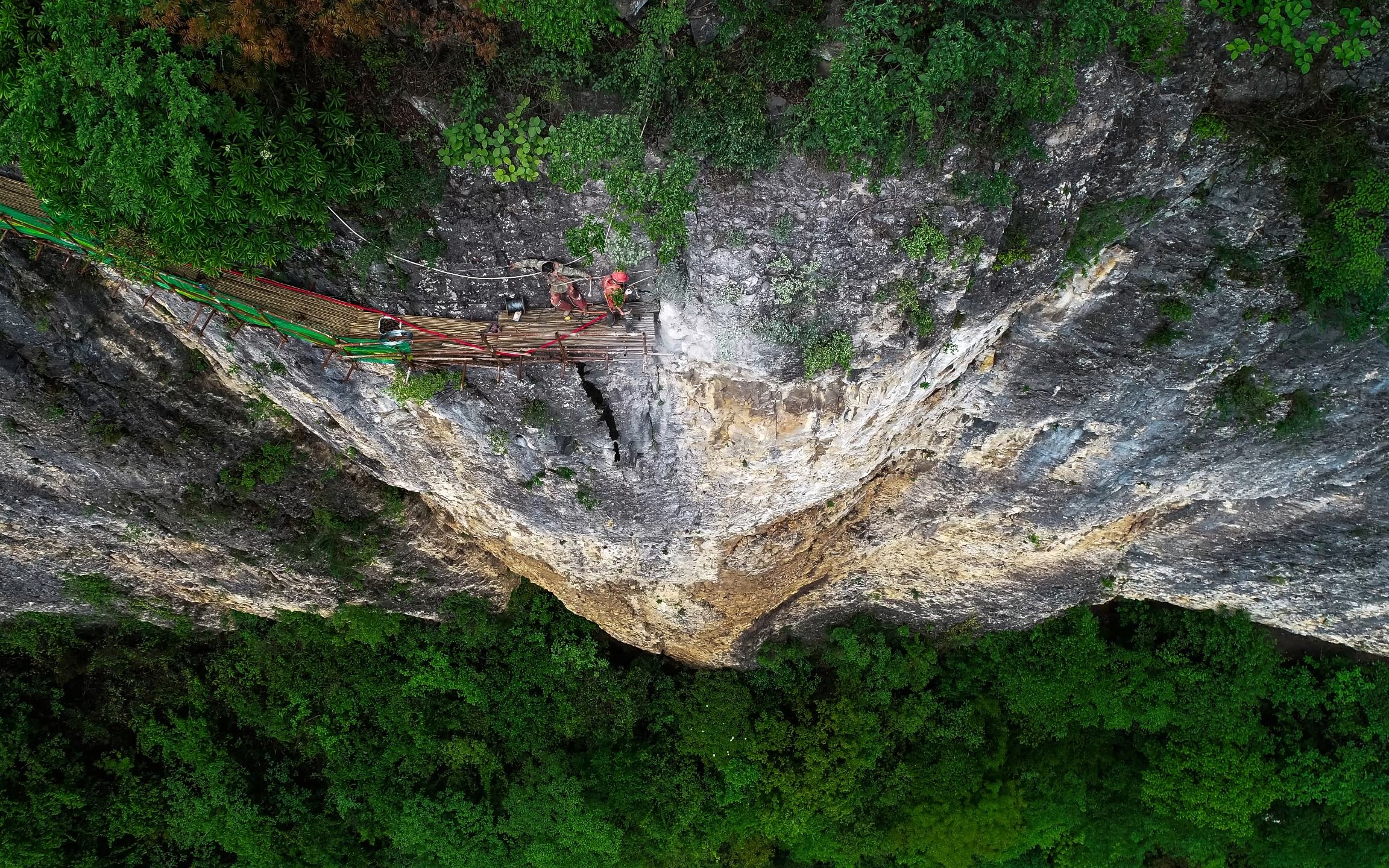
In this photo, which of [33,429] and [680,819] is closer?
[33,429]

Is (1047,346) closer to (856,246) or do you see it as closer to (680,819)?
(856,246)

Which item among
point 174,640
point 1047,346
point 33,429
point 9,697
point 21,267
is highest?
point 1047,346

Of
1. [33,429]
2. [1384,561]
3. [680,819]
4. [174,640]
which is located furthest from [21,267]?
[1384,561]

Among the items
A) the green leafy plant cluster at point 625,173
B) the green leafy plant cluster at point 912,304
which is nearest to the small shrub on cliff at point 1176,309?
the green leafy plant cluster at point 912,304

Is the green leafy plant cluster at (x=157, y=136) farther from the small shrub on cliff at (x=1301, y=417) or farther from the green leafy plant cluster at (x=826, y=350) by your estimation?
the small shrub on cliff at (x=1301, y=417)

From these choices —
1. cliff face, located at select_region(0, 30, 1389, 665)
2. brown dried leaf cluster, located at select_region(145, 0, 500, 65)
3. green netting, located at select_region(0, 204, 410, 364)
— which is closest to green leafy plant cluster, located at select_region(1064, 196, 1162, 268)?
cliff face, located at select_region(0, 30, 1389, 665)

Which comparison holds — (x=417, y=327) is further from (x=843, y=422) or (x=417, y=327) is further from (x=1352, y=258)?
(x=1352, y=258)

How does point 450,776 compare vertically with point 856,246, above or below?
below
